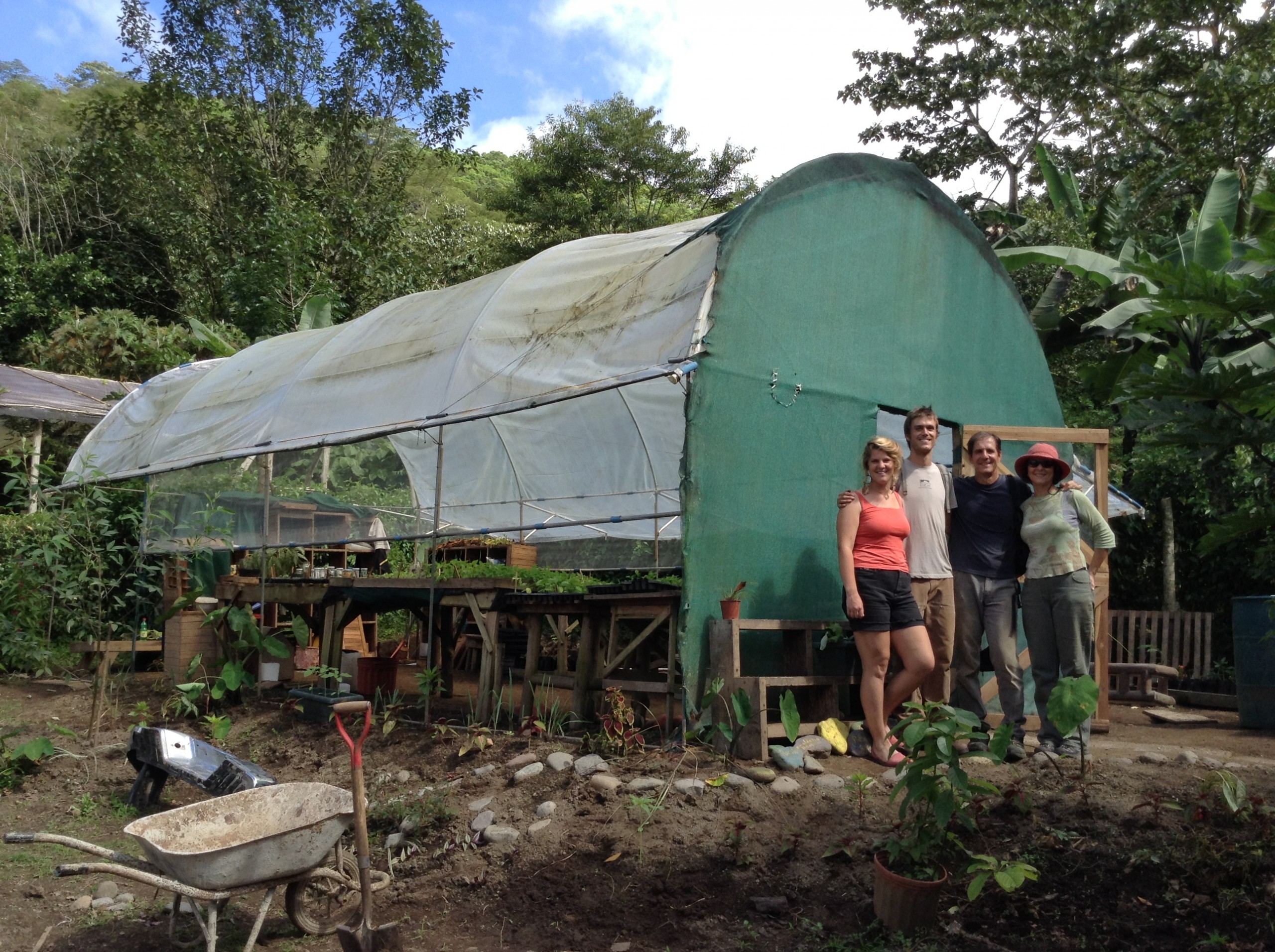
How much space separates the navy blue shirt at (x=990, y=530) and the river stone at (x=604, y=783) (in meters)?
2.34

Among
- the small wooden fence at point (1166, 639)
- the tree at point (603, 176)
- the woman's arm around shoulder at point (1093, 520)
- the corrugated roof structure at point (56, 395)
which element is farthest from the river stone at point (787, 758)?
the tree at point (603, 176)

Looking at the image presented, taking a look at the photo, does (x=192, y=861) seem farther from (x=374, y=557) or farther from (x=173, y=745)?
(x=374, y=557)

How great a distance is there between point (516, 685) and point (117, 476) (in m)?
5.12

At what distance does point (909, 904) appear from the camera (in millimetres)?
4070

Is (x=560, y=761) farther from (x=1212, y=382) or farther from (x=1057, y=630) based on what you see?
(x=1212, y=382)

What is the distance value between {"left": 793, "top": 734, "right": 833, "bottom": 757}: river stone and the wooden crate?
19.4 ft

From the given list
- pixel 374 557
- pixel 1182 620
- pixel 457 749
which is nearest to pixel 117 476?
pixel 374 557

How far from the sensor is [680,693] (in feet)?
20.6

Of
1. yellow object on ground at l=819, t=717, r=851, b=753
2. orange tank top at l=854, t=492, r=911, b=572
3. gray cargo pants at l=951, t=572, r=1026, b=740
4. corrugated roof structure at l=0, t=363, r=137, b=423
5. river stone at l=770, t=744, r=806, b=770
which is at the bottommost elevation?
river stone at l=770, t=744, r=806, b=770

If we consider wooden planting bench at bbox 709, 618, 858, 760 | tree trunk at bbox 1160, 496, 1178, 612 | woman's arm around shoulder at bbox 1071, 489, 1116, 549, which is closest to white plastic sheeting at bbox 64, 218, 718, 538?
wooden planting bench at bbox 709, 618, 858, 760

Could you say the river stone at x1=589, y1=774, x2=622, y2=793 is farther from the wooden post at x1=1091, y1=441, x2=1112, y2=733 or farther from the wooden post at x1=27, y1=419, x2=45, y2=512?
the wooden post at x1=27, y1=419, x2=45, y2=512

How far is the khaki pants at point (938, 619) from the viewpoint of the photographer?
20.8 ft

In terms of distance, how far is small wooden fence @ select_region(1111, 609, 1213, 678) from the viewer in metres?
11.6

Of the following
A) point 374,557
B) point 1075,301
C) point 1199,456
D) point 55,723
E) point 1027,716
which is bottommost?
point 55,723
